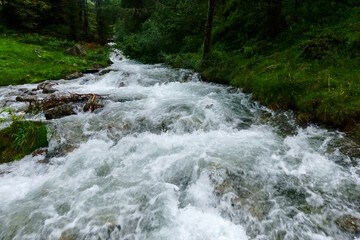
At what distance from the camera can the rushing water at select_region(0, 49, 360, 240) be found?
4020 millimetres

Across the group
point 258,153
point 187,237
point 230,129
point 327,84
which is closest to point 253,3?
point 327,84

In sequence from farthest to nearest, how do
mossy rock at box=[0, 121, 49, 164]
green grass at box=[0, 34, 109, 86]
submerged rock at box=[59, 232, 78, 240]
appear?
green grass at box=[0, 34, 109, 86], mossy rock at box=[0, 121, 49, 164], submerged rock at box=[59, 232, 78, 240]

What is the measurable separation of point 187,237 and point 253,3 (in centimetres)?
1932

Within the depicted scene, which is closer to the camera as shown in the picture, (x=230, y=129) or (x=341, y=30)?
(x=230, y=129)

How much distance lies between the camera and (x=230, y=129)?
7.59m

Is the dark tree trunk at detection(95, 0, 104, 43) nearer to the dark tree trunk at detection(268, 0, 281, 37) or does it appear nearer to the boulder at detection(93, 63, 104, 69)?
the boulder at detection(93, 63, 104, 69)

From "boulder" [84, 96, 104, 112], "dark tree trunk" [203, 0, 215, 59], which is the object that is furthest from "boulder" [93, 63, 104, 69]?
"boulder" [84, 96, 104, 112]

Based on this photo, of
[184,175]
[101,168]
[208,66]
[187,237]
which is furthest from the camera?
[208,66]

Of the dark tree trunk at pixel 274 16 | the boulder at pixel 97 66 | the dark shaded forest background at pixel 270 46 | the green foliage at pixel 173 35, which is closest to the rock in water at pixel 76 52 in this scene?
the boulder at pixel 97 66

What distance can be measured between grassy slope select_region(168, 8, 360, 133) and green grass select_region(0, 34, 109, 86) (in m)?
12.2

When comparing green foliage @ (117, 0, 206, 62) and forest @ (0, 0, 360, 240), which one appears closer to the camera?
forest @ (0, 0, 360, 240)

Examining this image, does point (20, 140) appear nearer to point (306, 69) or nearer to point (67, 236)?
point (67, 236)

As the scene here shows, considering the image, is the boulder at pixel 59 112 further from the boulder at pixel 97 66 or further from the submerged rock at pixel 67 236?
the boulder at pixel 97 66

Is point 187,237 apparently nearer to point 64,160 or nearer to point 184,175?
point 184,175
